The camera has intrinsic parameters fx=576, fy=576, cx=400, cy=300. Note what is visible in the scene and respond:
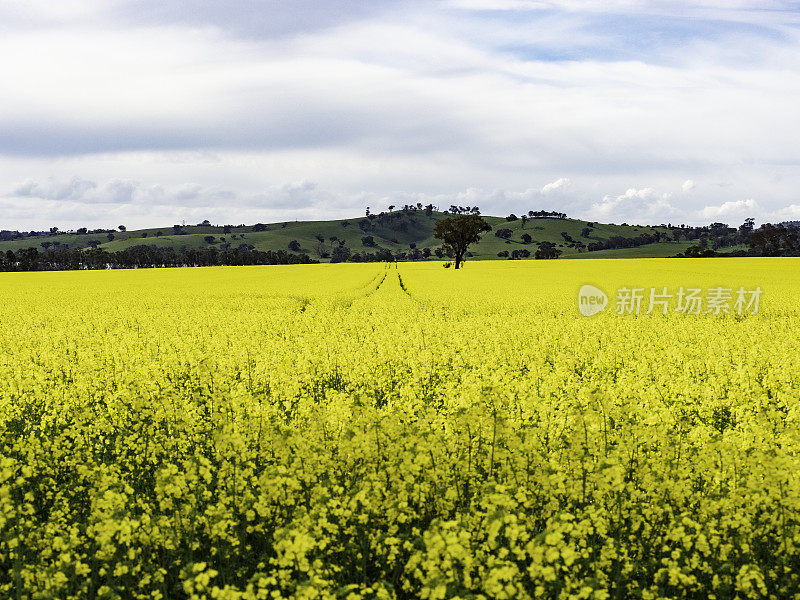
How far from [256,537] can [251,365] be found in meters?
8.36

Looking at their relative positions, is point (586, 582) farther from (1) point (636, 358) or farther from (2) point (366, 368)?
(1) point (636, 358)

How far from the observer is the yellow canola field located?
5074 mm

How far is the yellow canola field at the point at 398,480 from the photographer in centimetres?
507

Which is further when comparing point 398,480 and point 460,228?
point 460,228

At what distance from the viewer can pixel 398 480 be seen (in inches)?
248

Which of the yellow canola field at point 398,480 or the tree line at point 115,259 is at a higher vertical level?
the tree line at point 115,259

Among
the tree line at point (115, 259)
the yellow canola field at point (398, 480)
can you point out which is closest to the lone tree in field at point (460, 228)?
the yellow canola field at point (398, 480)

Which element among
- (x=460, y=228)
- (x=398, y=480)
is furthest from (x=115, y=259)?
(x=398, y=480)

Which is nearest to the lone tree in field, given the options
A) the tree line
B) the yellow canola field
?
the yellow canola field

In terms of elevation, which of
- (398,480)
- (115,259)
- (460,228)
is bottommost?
(398,480)

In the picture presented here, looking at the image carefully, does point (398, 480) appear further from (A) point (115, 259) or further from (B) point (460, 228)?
(A) point (115, 259)

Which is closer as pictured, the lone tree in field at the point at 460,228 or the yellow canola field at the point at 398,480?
the yellow canola field at the point at 398,480

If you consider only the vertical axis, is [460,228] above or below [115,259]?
above

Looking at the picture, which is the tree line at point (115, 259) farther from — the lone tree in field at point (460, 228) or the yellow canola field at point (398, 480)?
the yellow canola field at point (398, 480)
